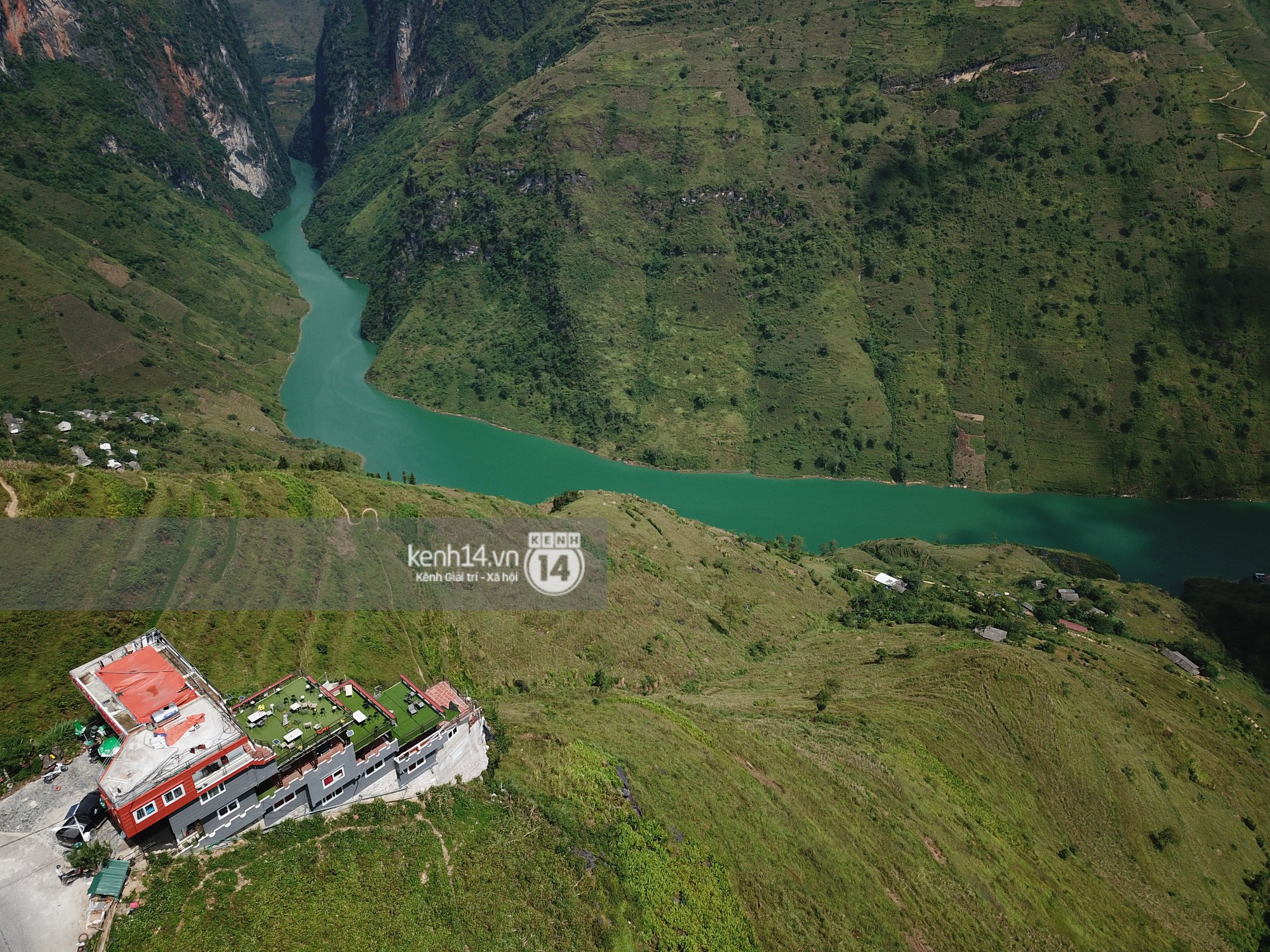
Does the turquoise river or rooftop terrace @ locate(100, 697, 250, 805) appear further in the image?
the turquoise river

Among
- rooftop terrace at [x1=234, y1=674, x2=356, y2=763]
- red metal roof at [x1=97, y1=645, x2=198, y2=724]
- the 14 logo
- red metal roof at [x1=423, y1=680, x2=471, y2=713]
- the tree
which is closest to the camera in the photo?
red metal roof at [x1=97, y1=645, x2=198, y2=724]

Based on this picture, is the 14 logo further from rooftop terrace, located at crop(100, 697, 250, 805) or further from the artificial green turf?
rooftop terrace, located at crop(100, 697, 250, 805)

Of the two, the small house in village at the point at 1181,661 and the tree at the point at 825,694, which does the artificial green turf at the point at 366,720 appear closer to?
the tree at the point at 825,694

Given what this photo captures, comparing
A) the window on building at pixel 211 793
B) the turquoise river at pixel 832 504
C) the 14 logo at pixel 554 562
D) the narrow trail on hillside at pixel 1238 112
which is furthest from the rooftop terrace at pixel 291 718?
the narrow trail on hillside at pixel 1238 112

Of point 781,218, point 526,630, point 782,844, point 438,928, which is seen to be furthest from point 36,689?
point 781,218

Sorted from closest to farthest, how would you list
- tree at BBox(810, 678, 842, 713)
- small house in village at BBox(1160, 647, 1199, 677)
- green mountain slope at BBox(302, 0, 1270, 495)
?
tree at BBox(810, 678, 842, 713) → small house in village at BBox(1160, 647, 1199, 677) → green mountain slope at BBox(302, 0, 1270, 495)

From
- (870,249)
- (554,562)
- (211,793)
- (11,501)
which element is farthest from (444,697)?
(870,249)

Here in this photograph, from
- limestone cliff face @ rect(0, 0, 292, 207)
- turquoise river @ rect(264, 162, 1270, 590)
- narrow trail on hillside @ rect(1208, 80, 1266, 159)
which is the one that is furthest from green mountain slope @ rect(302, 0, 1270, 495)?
limestone cliff face @ rect(0, 0, 292, 207)
